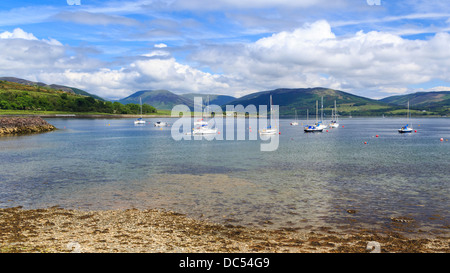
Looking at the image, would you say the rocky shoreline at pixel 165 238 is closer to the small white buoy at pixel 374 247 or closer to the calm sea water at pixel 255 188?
the small white buoy at pixel 374 247

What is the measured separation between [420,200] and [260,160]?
2584 cm

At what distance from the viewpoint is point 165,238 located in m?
16.0

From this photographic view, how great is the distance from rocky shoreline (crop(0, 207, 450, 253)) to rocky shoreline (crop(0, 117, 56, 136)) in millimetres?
85918

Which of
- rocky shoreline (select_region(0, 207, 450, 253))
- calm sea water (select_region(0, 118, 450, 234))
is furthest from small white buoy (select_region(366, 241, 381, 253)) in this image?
calm sea water (select_region(0, 118, 450, 234))

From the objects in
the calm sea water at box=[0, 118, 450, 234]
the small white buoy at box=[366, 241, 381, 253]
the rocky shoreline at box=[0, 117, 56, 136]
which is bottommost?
the calm sea water at box=[0, 118, 450, 234]

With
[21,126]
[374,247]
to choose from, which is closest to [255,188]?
[374,247]

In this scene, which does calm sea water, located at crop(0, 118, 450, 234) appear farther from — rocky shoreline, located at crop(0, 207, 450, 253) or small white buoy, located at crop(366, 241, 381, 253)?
small white buoy, located at crop(366, 241, 381, 253)

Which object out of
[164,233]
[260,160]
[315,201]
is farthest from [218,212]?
[260,160]

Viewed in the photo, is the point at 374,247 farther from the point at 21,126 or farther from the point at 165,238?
the point at 21,126

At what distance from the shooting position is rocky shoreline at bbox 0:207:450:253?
47.2ft

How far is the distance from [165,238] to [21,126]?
3948 inches

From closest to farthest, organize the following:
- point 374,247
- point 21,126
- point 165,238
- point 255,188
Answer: point 374,247 → point 165,238 → point 255,188 → point 21,126
